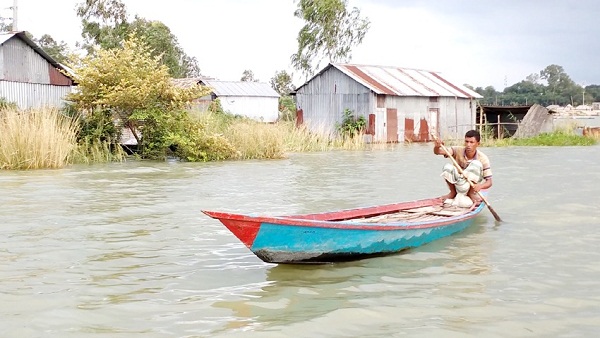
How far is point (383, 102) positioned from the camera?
28891 mm

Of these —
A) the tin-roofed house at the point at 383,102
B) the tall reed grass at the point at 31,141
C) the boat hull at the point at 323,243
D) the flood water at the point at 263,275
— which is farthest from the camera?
the tin-roofed house at the point at 383,102

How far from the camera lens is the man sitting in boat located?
8.51 metres

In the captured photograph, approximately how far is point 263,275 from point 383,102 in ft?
77.5

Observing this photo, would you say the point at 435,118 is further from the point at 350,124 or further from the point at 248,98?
the point at 248,98

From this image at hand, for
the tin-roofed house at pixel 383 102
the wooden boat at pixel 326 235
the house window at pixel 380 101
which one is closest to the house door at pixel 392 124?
the tin-roofed house at pixel 383 102

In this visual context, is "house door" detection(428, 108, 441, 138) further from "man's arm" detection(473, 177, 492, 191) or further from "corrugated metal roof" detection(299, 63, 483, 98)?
"man's arm" detection(473, 177, 492, 191)

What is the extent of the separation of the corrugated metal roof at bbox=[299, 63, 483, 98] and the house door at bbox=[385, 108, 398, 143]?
85 cm

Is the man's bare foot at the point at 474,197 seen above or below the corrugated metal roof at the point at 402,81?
below

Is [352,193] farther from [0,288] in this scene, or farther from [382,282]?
[0,288]

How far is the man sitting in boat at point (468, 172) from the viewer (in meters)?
8.51

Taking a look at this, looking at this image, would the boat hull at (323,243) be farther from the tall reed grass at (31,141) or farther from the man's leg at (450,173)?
the tall reed grass at (31,141)

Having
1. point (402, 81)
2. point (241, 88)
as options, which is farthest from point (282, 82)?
point (402, 81)

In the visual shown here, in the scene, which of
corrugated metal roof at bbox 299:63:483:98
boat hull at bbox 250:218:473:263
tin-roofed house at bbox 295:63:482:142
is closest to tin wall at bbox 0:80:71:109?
tin-roofed house at bbox 295:63:482:142

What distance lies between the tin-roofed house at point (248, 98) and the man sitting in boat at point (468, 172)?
30497mm
